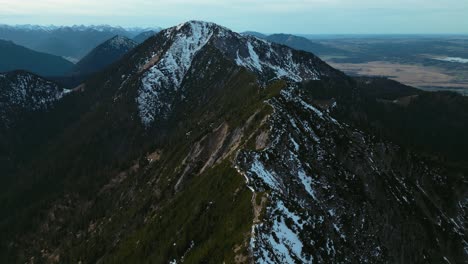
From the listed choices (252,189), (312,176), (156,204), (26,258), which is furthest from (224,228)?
(26,258)

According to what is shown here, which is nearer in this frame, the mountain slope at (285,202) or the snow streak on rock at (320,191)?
the snow streak on rock at (320,191)

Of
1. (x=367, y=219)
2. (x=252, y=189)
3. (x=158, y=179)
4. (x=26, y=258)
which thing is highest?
(x=252, y=189)

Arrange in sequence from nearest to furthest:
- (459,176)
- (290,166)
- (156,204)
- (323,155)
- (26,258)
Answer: (290,166), (323,155), (156,204), (459,176), (26,258)

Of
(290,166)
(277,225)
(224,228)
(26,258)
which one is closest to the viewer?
(277,225)

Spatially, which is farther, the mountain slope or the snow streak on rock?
the mountain slope

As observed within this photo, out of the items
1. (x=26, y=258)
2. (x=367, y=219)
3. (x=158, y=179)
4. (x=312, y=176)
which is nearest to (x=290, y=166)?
(x=312, y=176)

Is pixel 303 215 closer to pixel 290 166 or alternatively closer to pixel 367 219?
pixel 290 166

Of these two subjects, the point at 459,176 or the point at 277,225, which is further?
the point at 459,176

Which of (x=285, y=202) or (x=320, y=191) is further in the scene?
(x=320, y=191)

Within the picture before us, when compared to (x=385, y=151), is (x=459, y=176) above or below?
below

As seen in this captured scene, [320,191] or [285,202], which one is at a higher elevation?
[285,202]
